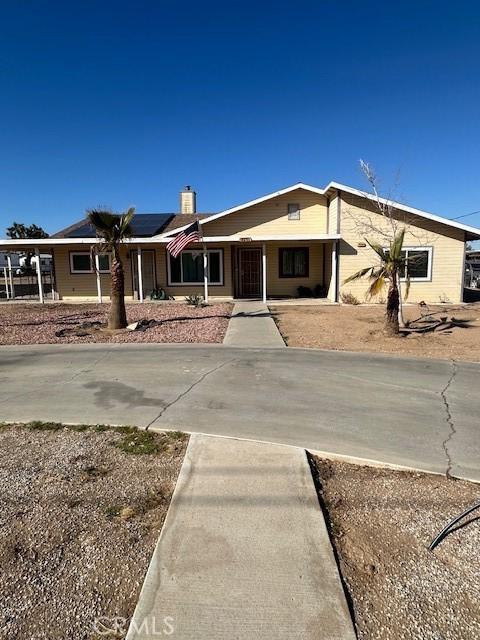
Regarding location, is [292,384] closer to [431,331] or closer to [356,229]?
[431,331]

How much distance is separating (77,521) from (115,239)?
9184mm

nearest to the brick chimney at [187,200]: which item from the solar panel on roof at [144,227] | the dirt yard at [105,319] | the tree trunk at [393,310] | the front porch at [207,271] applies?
the solar panel on roof at [144,227]

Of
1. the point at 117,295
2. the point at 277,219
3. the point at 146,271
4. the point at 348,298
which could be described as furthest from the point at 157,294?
the point at 348,298

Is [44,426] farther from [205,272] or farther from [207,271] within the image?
[207,271]

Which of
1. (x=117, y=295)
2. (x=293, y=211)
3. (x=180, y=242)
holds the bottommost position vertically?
(x=117, y=295)

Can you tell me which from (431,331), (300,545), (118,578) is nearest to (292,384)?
(300,545)

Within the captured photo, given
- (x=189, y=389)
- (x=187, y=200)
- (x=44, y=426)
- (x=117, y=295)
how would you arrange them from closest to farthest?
(x=44, y=426) → (x=189, y=389) → (x=117, y=295) → (x=187, y=200)

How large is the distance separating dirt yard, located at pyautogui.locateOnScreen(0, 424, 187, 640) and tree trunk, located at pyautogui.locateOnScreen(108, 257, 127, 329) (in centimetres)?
707

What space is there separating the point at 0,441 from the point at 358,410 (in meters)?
4.21

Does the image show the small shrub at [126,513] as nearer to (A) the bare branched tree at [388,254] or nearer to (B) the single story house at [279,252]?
(A) the bare branched tree at [388,254]

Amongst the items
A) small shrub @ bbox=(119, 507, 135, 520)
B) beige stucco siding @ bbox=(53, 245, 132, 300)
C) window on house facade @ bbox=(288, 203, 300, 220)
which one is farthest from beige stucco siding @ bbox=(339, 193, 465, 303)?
small shrub @ bbox=(119, 507, 135, 520)

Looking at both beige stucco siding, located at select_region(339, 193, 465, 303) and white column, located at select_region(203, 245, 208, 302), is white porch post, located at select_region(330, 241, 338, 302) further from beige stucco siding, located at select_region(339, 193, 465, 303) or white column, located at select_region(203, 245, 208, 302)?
white column, located at select_region(203, 245, 208, 302)

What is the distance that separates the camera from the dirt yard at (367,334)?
8.98m

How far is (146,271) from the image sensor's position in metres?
19.7
